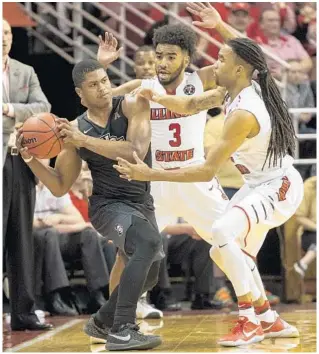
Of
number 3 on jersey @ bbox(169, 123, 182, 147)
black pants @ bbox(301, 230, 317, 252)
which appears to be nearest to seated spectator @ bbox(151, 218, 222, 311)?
black pants @ bbox(301, 230, 317, 252)

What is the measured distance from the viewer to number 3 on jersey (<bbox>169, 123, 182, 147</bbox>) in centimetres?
830

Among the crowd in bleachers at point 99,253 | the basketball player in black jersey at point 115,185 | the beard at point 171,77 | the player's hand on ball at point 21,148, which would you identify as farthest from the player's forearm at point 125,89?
the player's hand on ball at point 21,148

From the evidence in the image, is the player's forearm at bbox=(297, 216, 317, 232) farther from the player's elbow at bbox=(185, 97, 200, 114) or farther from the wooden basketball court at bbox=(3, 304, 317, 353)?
the player's elbow at bbox=(185, 97, 200, 114)

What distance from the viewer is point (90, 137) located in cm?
674

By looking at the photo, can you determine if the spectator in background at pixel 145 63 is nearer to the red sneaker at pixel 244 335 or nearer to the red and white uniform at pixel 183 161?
the red and white uniform at pixel 183 161

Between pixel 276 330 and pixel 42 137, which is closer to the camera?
pixel 42 137

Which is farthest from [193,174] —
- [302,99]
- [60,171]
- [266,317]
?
[302,99]

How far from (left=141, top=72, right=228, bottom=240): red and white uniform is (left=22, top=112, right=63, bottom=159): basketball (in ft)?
5.02

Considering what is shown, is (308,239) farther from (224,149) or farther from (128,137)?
(128,137)

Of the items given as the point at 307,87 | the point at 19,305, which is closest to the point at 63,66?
Result: the point at 307,87

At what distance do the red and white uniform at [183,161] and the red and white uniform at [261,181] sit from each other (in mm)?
914

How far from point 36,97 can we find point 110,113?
4.92 ft

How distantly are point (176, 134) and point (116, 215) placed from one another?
1.62m

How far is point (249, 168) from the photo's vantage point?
7293 mm
